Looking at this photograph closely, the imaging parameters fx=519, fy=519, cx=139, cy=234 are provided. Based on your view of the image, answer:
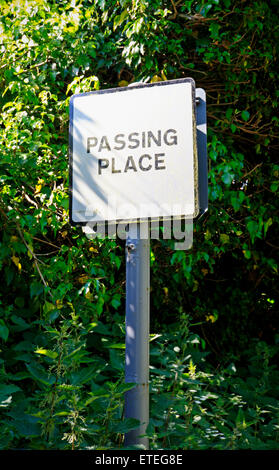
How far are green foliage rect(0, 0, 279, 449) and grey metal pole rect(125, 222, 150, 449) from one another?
54 centimetres

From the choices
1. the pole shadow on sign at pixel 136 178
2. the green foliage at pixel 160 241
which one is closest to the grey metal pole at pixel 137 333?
the pole shadow on sign at pixel 136 178

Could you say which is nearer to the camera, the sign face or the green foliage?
the sign face

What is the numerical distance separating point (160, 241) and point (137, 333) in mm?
2069

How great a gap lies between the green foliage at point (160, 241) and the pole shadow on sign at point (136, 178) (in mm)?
610

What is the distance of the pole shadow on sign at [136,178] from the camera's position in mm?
Answer: 1530

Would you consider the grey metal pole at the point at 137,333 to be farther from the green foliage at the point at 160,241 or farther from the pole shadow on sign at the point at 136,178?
the green foliage at the point at 160,241

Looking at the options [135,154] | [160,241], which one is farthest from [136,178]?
[160,241]

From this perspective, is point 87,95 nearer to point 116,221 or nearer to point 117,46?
point 116,221

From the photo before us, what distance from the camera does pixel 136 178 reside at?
5.09ft

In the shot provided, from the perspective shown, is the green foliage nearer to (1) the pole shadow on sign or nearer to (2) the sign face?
(1) the pole shadow on sign

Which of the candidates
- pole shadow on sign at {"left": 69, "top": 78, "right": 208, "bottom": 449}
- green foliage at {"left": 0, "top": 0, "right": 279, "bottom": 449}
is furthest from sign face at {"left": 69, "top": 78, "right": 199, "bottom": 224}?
green foliage at {"left": 0, "top": 0, "right": 279, "bottom": 449}

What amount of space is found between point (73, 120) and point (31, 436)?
3.63 ft

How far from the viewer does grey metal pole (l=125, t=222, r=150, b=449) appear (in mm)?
1536

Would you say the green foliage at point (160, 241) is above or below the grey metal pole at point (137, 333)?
above
